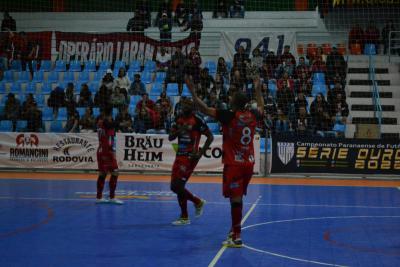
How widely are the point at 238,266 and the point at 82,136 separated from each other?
12743 mm

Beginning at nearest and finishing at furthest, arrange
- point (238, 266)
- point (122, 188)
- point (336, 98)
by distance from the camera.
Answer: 1. point (238, 266)
2. point (122, 188)
3. point (336, 98)

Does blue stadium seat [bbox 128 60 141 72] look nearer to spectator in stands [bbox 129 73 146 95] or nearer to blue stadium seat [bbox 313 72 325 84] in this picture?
spectator in stands [bbox 129 73 146 95]

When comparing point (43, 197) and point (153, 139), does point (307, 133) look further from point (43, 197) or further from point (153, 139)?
point (43, 197)

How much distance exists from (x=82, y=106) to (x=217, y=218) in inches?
467

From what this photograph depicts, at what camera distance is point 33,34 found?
82.1 ft

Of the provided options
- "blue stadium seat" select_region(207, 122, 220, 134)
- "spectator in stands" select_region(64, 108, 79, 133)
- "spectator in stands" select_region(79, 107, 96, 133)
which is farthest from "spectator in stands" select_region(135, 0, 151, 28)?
"blue stadium seat" select_region(207, 122, 220, 134)

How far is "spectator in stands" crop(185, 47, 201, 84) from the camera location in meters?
21.5

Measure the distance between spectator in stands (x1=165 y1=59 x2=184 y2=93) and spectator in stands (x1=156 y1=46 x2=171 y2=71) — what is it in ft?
3.96

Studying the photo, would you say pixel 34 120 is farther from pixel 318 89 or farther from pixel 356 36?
pixel 356 36

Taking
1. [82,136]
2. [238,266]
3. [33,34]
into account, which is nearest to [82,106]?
[82,136]

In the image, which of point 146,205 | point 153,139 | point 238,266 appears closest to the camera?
point 238,266

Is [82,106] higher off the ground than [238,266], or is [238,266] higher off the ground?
[82,106]

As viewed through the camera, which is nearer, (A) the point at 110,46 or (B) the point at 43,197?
(B) the point at 43,197

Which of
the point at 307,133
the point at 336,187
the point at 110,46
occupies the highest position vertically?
the point at 110,46
